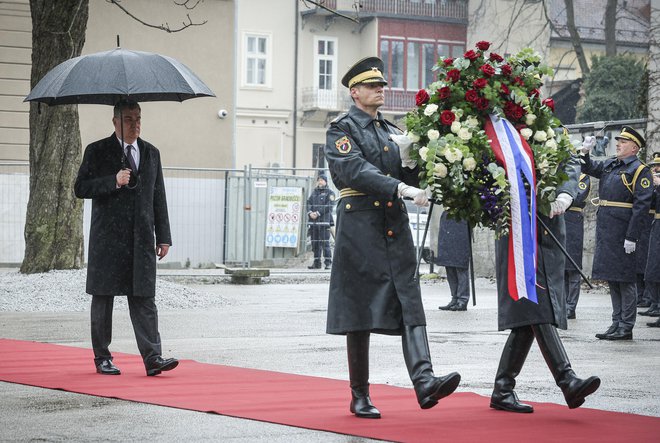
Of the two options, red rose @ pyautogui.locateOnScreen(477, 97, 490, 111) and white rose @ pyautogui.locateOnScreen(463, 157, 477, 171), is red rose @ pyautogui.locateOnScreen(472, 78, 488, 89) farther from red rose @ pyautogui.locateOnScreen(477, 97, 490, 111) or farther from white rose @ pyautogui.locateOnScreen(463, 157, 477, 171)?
white rose @ pyautogui.locateOnScreen(463, 157, 477, 171)

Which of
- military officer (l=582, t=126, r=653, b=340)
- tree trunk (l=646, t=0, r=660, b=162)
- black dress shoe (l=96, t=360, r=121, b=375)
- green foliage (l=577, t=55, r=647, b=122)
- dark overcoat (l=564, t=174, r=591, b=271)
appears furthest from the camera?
green foliage (l=577, t=55, r=647, b=122)

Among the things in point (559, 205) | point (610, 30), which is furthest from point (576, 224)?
point (610, 30)

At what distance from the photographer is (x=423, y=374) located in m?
6.82

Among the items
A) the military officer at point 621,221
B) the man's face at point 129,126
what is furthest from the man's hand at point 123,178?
the military officer at point 621,221

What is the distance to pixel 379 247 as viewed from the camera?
23.5ft

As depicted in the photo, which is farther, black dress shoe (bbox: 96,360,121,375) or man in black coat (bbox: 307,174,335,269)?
man in black coat (bbox: 307,174,335,269)

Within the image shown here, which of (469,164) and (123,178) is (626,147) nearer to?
(123,178)

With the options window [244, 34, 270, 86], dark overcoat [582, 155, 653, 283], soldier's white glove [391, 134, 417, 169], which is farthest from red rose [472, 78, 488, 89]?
window [244, 34, 270, 86]

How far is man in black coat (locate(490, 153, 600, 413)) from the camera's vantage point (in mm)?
7301

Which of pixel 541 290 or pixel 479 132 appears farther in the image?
pixel 541 290

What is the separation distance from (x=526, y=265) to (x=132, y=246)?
3.12m

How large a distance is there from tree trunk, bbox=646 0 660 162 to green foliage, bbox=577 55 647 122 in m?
15.8

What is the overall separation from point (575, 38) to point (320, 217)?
2039 cm

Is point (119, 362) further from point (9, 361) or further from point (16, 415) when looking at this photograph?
point (16, 415)
